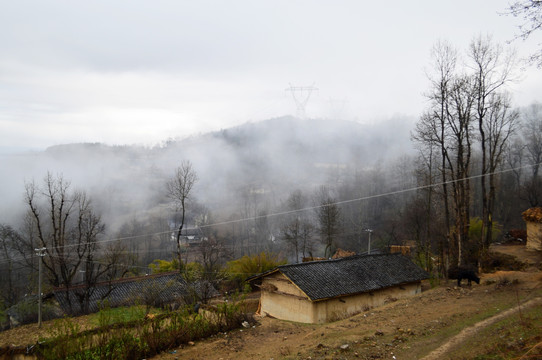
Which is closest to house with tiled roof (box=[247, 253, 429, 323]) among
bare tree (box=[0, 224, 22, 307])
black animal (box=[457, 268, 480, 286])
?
black animal (box=[457, 268, 480, 286])

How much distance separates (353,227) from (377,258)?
37.8 metres

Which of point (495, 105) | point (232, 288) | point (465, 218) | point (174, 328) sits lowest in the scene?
point (232, 288)

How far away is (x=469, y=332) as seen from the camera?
30.3 feet

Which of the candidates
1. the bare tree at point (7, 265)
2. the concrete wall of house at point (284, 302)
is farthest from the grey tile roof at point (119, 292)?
the bare tree at point (7, 265)

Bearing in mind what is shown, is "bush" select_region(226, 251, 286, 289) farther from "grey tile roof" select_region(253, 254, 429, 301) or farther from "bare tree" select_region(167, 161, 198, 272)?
"grey tile roof" select_region(253, 254, 429, 301)

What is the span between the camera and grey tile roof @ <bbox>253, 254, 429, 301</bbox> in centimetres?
1633

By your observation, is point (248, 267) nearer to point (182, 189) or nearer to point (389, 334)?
point (182, 189)

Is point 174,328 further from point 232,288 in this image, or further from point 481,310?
point 232,288

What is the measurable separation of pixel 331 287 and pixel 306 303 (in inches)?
54.7

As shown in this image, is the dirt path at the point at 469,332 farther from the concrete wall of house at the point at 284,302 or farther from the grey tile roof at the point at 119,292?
the grey tile roof at the point at 119,292

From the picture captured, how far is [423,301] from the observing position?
1416 cm

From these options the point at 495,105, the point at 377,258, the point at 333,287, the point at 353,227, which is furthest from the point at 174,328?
the point at 353,227

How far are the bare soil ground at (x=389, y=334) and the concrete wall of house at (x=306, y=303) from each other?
2.86 m

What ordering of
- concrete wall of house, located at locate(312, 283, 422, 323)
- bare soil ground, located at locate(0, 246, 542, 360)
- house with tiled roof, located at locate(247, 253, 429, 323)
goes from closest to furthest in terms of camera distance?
bare soil ground, located at locate(0, 246, 542, 360), concrete wall of house, located at locate(312, 283, 422, 323), house with tiled roof, located at locate(247, 253, 429, 323)
